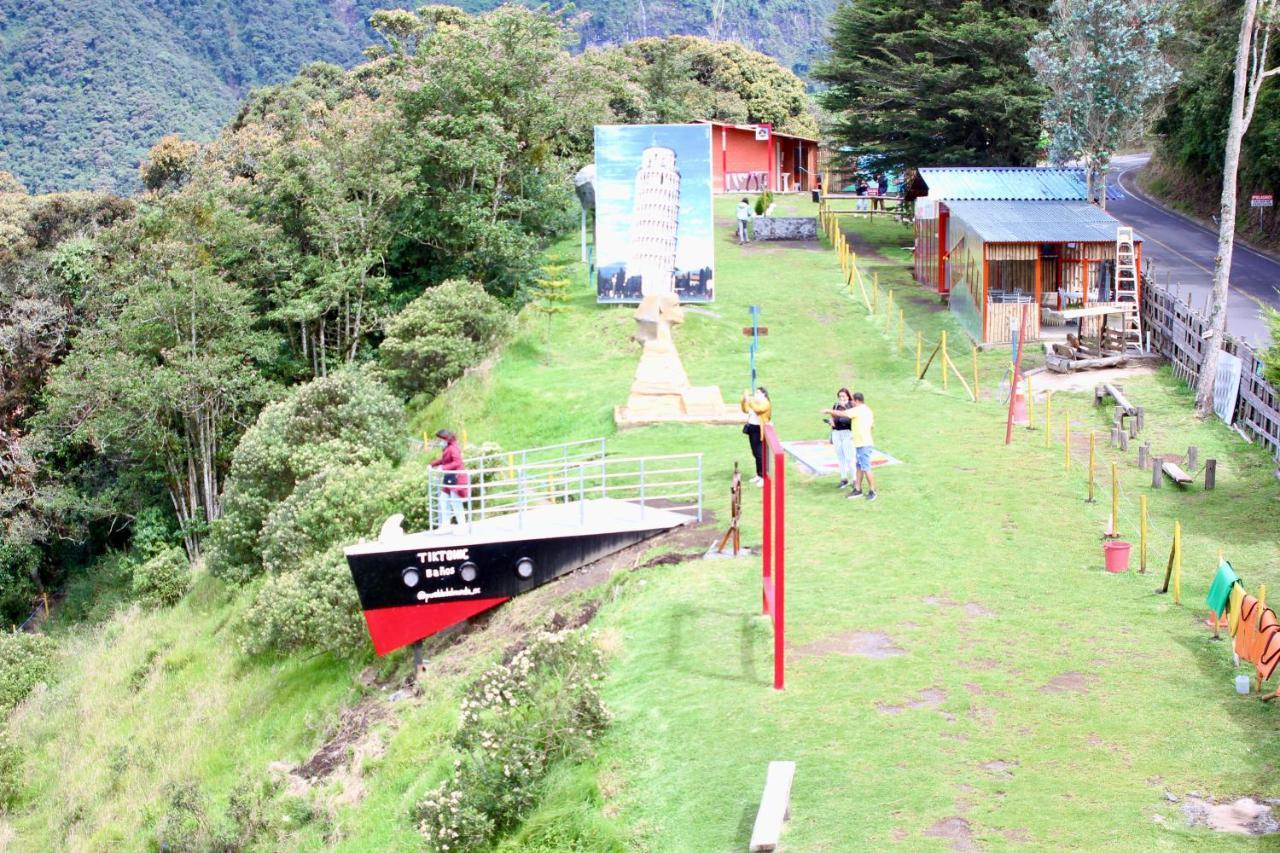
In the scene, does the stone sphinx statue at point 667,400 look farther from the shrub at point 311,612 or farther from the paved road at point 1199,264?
the paved road at point 1199,264

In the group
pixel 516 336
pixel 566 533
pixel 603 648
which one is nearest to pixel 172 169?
pixel 516 336

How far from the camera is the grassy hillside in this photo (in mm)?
11430

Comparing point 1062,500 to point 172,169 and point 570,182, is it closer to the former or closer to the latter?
point 570,182

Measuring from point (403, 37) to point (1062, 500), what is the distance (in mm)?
55912

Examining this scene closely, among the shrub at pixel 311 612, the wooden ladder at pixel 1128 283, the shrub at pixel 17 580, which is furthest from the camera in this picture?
the shrub at pixel 17 580

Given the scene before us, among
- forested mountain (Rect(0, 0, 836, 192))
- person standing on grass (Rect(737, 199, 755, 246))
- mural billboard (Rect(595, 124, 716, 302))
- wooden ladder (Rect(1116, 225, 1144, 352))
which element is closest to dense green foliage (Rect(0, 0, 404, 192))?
forested mountain (Rect(0, 0, 836, 192))

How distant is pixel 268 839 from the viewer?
1573 centimetres

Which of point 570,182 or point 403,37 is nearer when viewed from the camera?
point 570,182

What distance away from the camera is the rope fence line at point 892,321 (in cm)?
2838

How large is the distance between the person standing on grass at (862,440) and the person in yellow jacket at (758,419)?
1.29m

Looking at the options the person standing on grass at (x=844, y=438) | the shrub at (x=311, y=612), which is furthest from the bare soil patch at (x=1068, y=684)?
the shrub at (x=311, y=612)

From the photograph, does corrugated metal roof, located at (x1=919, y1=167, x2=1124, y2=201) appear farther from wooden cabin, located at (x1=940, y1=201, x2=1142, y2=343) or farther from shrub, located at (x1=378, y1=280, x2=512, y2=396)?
shrub, located at (x1=378, y1=280, x2=512, y2=396)

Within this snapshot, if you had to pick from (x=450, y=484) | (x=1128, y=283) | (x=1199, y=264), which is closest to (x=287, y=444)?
(x=450, y=484)

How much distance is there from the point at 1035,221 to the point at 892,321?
4.60 m
